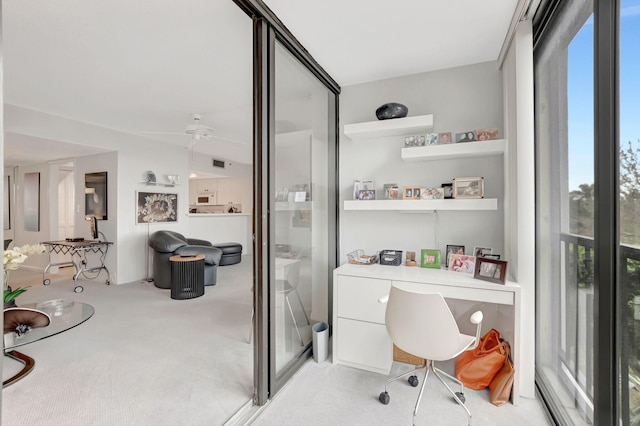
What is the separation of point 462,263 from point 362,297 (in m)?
0.84

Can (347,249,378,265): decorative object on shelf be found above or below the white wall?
below

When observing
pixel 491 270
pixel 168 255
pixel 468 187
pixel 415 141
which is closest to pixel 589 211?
pixel 491 270

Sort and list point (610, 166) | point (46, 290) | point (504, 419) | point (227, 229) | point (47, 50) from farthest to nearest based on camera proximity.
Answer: point (227, 229), point (46, 290), point (47, 50), point (504, 419), point (610, 166)

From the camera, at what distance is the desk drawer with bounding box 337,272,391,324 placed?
228 cm

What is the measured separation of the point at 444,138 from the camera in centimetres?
253

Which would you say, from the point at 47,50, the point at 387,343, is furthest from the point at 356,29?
the point at 47,50

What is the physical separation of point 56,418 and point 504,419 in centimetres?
271

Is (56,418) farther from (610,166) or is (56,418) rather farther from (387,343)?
(610,166)

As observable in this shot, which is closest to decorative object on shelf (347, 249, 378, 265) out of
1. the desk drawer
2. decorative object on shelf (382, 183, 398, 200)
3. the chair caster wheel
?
the desk drawer

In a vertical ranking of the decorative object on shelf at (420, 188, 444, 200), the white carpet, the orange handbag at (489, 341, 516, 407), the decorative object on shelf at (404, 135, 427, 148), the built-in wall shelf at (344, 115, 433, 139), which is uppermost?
the built-in wall shelf at (344, 115, 433, 139)

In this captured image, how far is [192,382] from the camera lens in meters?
2.14

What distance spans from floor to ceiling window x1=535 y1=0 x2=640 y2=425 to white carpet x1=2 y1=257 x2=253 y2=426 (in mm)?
1925

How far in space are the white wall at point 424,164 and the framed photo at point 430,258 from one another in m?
0.18

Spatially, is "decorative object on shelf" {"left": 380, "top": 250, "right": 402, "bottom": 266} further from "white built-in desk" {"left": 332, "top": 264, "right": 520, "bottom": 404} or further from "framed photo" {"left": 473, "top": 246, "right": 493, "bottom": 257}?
"framed photo" {"left": 473, "top": 246, "right": 493, "bottom": 257}
